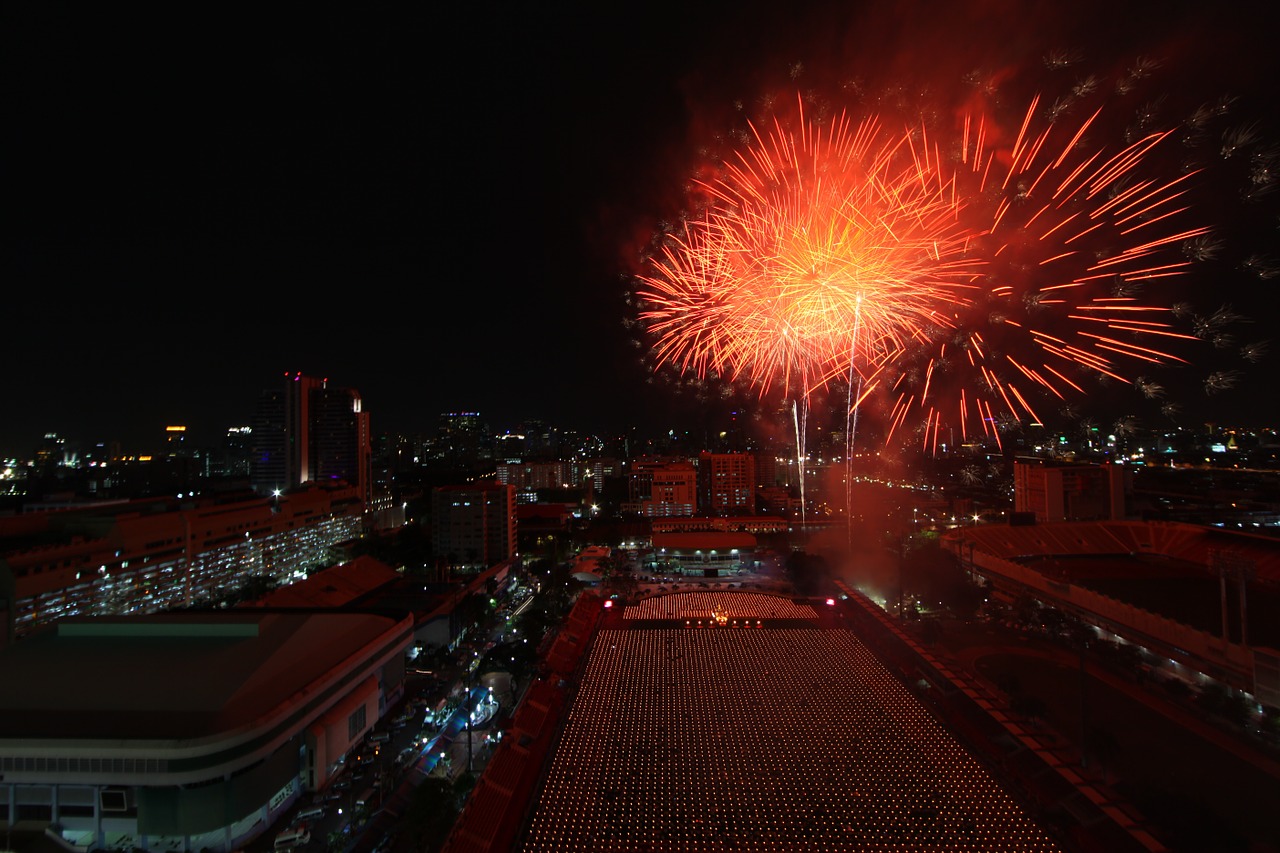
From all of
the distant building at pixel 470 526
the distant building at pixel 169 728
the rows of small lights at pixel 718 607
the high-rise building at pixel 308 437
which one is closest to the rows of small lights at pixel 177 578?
the distant building at pixel 169 728

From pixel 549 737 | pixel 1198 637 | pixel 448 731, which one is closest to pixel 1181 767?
pixel 1198 637

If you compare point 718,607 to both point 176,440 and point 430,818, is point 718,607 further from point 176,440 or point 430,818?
point 176,440

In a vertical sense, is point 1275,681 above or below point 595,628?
above

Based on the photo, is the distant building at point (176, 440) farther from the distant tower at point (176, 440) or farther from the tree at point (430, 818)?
the tree at point (430, 818)

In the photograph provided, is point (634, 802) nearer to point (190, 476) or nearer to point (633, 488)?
point (633, 488)

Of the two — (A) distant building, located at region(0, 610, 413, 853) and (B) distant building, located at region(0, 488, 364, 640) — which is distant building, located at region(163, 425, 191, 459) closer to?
(B) distant building, located at region(0, 488, 364, 640)

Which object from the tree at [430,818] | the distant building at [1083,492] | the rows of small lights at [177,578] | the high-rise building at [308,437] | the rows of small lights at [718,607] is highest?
the high-rise building at [308,437]

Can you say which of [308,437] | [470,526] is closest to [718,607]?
[470,526]
